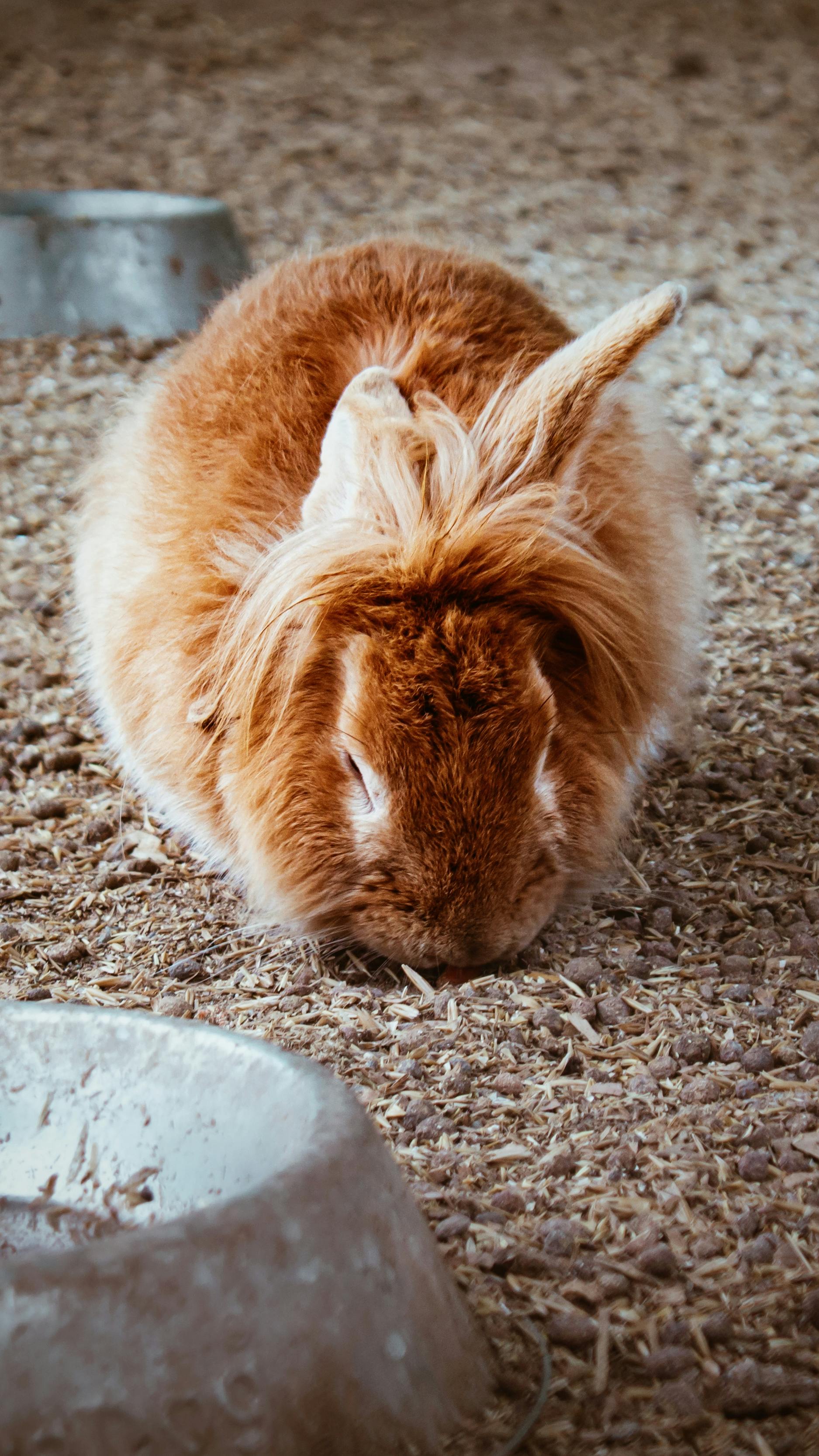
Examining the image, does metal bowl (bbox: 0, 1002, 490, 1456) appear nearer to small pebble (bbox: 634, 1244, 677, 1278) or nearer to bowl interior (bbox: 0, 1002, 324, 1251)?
bowl interior (bbox: 0, 1002, 324, 1251)

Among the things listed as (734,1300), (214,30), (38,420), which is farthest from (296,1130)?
(214,30)

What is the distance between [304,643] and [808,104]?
7826 millimetres

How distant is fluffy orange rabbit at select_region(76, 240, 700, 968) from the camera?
278 cm

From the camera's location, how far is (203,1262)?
1628mm

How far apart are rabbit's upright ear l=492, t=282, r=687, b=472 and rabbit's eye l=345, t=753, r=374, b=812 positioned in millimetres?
711

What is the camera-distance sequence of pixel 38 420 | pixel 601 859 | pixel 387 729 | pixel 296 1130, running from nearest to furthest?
pixel 296 1130 < pixel 387 729 < pixel 601 859 < pixel 38 420

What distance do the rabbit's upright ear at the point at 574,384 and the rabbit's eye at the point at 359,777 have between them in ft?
2.33

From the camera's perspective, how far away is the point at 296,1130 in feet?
6.27

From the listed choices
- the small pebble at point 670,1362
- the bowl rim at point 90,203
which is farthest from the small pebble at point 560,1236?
the bowl rim at point 90,203

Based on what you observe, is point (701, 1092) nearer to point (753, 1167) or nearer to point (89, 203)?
point (753, 1167)

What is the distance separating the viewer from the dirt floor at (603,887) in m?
2.21

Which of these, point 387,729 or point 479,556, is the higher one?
point 479,556

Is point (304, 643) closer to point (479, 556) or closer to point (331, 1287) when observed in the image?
point (479, 556)

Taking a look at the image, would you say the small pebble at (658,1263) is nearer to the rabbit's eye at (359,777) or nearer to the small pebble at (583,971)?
the small pebble at (583,971)
